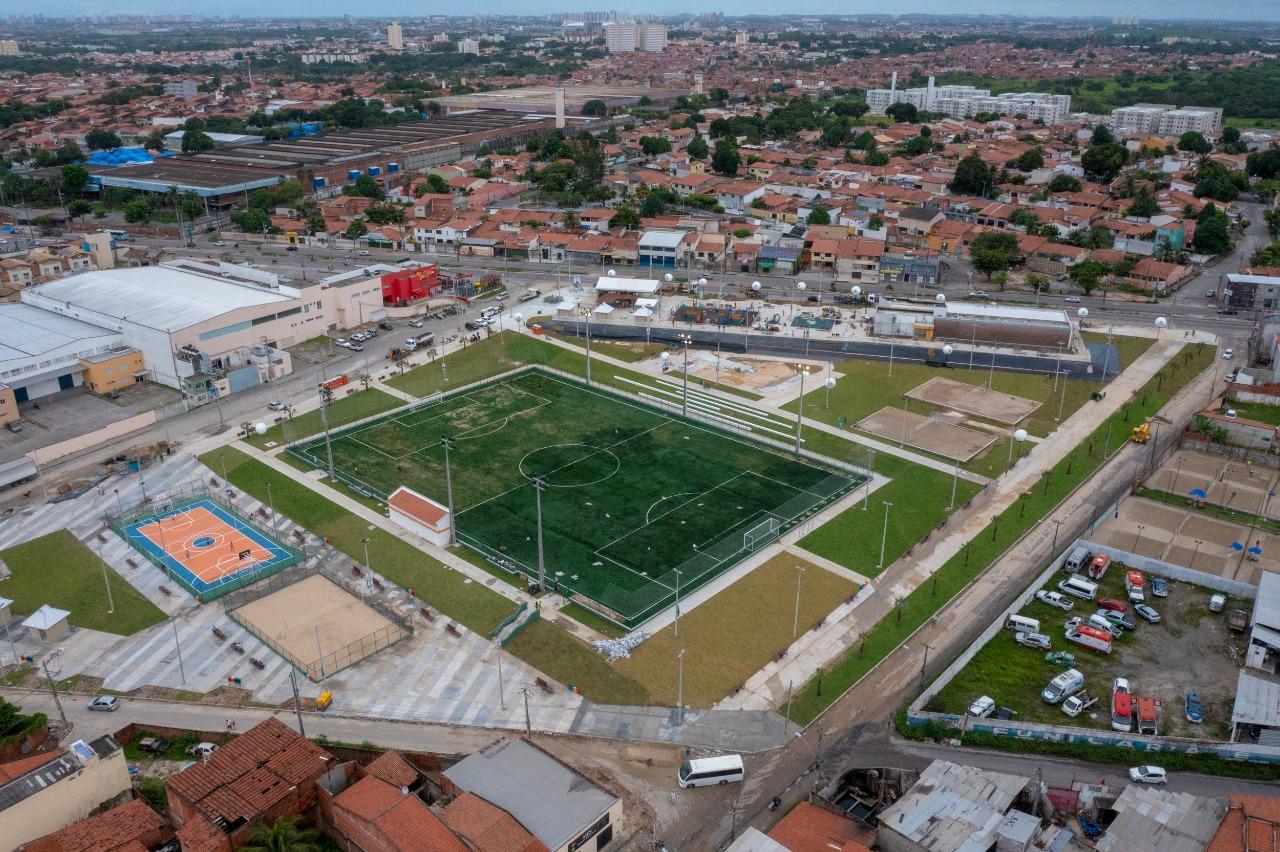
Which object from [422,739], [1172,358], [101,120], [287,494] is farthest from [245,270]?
[101,120]

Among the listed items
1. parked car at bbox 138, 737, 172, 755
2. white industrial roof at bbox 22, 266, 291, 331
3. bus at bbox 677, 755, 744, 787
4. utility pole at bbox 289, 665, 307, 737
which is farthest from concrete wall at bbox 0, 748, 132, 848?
white industrial roof at bbox 22, 266, 291, 331

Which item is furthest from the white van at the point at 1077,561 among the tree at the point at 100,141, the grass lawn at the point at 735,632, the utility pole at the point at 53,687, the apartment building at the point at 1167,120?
the tree at the point at 100,141

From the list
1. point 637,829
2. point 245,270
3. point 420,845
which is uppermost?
point 245,270

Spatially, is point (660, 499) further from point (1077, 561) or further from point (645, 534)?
point (1077, 561)

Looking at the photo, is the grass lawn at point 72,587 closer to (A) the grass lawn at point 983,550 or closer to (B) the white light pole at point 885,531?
(A) the grass lawn at point 983,550

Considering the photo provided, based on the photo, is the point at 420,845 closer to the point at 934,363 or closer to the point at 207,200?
the point at 934,363

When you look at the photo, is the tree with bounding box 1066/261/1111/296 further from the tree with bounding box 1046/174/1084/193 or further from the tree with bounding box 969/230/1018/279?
the tree with bounding box 1046/174/1084/193

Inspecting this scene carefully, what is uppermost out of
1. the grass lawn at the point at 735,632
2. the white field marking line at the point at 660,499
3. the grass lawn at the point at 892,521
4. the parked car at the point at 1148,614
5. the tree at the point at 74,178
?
the tree at the point at 74,178
